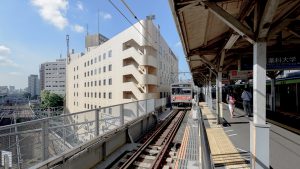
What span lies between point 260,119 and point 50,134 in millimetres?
4826

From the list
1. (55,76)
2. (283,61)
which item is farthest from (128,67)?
(55,76)

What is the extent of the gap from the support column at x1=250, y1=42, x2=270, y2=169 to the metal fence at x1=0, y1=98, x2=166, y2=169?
14.9ft

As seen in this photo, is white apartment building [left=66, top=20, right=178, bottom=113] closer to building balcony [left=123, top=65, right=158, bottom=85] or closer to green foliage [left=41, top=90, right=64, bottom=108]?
building balcony [left=123, top=65, right=158, bottom=85]

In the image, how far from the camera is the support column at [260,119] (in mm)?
4895

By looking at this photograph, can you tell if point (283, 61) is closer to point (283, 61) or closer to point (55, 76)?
point (283, 61)

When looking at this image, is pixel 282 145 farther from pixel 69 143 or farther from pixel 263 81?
pixel 69 143

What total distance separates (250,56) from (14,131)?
6.25 m

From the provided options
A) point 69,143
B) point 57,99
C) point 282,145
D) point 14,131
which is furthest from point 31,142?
point 57,99

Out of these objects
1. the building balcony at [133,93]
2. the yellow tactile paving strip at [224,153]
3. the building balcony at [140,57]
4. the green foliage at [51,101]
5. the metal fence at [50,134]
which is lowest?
the green foliage at [51,101]

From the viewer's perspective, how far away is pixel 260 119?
4980 millimetres

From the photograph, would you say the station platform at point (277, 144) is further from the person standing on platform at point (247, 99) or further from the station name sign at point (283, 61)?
the person standing on platform at point (247, 99)

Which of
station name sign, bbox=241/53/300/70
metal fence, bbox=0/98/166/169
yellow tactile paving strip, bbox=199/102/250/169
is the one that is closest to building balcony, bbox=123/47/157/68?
metal fence, bbox=0/98/166/169

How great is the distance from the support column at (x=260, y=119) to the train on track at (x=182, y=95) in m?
23.7

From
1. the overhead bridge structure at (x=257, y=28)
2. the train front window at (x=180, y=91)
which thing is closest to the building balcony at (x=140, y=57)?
the train front window at (x=180, y=91)
